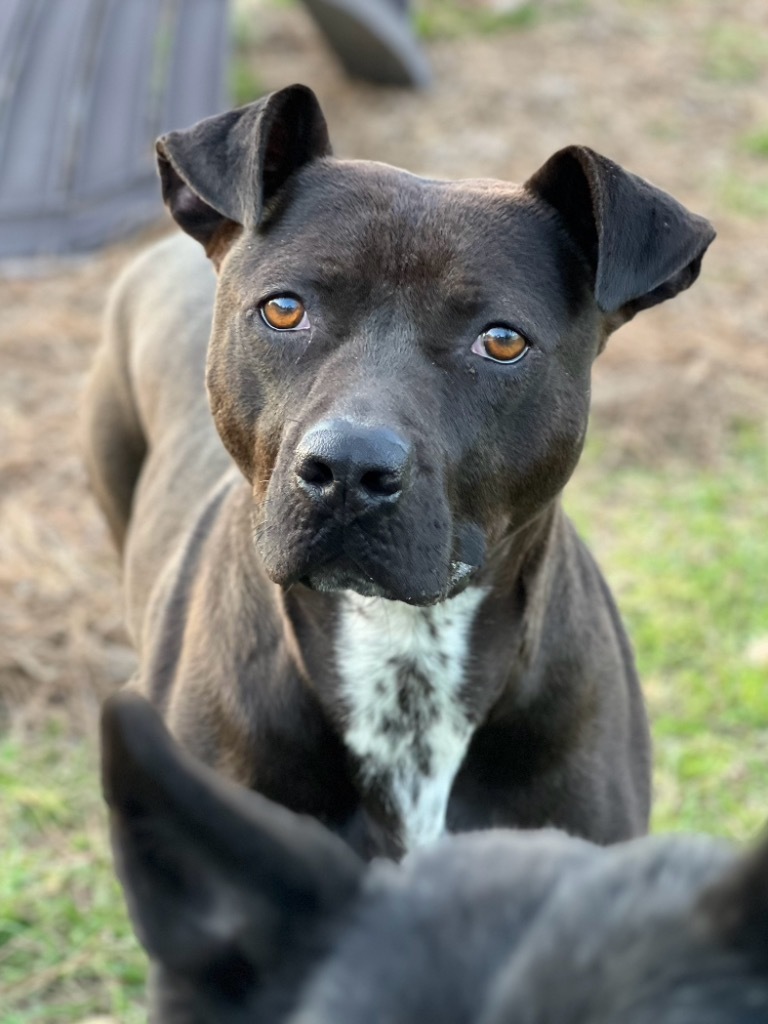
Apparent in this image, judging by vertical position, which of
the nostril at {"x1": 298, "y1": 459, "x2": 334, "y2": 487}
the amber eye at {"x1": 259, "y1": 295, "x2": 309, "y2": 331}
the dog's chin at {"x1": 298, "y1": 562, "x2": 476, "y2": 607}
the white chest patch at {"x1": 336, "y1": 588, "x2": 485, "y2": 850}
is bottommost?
the white chest patch at {"x1": 336, "y1": 588, "x2": 485, "y2": 850}

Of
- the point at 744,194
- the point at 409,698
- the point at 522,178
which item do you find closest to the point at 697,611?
the point at 409,698

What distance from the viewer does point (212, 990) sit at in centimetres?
147

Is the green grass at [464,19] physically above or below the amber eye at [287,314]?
below

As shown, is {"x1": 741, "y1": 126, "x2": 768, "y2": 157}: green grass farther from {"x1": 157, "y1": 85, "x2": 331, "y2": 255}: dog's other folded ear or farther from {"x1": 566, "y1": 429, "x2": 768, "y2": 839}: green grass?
{"x1": 157, "y1": 85, "x2": 331, "y2": 255}: dog's other folded ear

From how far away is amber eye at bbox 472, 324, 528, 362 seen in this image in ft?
9.72

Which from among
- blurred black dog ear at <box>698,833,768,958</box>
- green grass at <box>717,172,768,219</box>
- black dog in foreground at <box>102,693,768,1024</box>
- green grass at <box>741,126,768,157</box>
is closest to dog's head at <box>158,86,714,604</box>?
black dog in foreground at <box>102,693,768,1024</box>

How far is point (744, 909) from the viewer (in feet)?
3.90

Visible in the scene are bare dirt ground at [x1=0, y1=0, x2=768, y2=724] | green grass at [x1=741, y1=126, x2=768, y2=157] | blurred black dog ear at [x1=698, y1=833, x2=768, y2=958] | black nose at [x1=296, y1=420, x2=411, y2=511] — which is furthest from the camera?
green grass at [x1=741, y1=126, x2=768, y2=157]

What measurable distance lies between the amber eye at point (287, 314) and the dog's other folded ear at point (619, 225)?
0.64 m

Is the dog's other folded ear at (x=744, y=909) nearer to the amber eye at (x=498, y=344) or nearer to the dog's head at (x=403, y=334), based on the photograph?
the dog's head at (x=403, y=334)

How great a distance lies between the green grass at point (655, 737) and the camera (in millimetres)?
4047

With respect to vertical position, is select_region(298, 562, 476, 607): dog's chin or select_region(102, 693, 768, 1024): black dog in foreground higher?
select_region(102, 693, 768, 1024): black dog in foreground

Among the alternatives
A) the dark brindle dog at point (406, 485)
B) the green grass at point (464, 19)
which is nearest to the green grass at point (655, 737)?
the dark brindle dog at point (406, 485)

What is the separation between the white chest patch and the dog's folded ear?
1.68 m
